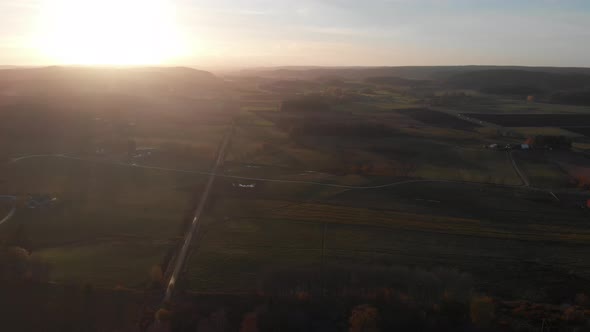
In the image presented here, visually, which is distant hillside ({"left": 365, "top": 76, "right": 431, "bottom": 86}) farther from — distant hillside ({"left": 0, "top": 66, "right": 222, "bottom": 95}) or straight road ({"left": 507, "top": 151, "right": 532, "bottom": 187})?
straight road ({"left": 507, "top": 151, "right": 532, "bottom": 187})

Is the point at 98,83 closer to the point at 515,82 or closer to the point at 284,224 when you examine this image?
the point at 284,224

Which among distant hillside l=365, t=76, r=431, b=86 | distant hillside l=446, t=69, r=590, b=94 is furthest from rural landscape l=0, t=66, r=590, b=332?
distant hillside l=365, t=76, r=431, b=86

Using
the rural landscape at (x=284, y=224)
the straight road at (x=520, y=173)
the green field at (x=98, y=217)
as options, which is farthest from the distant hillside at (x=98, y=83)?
the straight road at (x=520, y=173)

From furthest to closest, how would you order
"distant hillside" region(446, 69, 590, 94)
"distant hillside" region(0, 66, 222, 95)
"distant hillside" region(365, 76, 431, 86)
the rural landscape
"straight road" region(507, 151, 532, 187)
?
"distant hillside" region(365, 76, 431, 86) → "distant hillside" region(446, 69, 590, 94) → "distant hillside" region(0, 66, 222, 95) → "straight road" region(507, 151, 532, 187) → the rural landscape

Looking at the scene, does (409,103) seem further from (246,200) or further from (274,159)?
(246,200)

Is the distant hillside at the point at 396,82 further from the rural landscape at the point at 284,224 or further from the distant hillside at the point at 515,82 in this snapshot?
the rural landscape at the point at 284,224

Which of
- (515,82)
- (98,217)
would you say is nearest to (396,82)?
(515,82)

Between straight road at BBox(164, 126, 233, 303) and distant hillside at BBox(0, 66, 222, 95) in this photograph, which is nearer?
straight road at BBox(164, 126, 233, 303)

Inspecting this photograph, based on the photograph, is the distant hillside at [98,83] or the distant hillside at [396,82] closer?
the distant hillside at [98,83]
